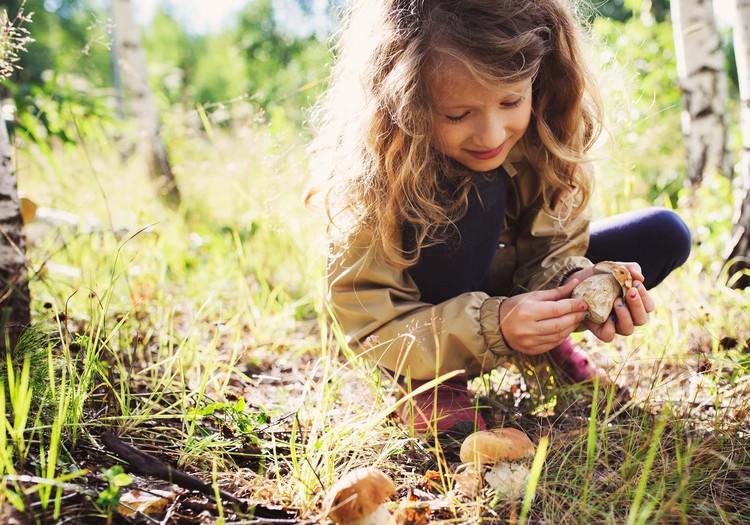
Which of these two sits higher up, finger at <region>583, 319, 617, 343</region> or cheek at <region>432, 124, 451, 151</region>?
cheek at <region>432, 124, 451, 151</region>

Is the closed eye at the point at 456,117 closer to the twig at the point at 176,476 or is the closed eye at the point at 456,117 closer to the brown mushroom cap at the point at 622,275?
the brown mushroom cap at the point at 622,275

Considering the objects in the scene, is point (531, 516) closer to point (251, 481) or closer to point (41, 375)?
point (251, 481)

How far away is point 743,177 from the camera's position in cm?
212

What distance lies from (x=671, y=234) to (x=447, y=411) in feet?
2.81

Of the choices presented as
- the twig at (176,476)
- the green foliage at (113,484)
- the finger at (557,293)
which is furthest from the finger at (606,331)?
the green foliage at (113,484)

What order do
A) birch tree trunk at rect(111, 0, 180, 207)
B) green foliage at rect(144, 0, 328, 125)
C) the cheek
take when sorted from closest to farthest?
the cheek, green foliage at rect(144, 0, 328, 125), birch tree trunk at rect(111, 0, 180, 207)

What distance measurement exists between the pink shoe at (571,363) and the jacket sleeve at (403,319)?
235 millimetres

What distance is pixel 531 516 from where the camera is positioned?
1075mm

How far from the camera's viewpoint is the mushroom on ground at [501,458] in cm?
109

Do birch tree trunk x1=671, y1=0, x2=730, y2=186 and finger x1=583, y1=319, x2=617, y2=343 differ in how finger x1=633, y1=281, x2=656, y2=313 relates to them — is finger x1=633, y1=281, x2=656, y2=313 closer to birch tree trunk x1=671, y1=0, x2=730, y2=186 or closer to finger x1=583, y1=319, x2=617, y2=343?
finger x1=583, y1=319, x2=617, y2=343

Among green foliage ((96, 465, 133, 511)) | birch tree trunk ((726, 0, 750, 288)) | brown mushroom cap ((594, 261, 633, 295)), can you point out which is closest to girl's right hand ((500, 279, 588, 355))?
brown mushroom cap ((594, 261, 633, 295))

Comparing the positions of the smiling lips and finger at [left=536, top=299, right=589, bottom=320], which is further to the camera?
the smiling lips

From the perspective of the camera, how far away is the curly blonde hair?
134 cm

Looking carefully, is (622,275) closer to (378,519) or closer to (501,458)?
(501,458)
